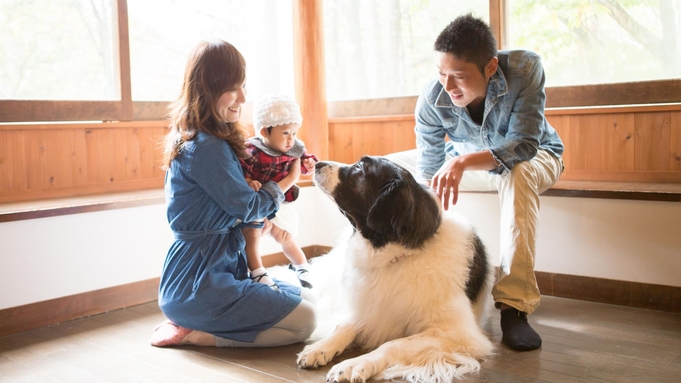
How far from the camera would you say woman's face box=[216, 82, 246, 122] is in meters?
2.40

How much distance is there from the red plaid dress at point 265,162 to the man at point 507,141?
0.66 m

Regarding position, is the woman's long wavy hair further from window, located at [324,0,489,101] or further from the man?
window, located at [324,0,489,101]

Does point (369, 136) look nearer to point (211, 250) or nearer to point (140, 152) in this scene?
point (140, 152)

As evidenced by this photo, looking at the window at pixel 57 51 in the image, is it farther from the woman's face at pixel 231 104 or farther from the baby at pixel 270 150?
the woman's face at pixel 231 104

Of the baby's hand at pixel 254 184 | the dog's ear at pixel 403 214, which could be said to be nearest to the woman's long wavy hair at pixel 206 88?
the baby's hand at pixel 254 184

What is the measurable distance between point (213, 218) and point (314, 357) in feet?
2.20

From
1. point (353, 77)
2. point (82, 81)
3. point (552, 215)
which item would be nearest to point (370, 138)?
point (353, 77)

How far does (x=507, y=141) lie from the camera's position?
259cm

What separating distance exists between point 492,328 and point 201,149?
4.58 ft

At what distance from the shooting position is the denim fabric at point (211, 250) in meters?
2.33

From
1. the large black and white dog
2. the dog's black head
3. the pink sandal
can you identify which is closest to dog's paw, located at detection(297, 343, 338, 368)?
the large black and white dog

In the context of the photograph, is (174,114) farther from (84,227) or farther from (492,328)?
(492,328)

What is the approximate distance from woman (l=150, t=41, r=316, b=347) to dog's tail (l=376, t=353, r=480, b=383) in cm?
52

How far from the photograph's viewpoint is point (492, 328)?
8.52 ft
